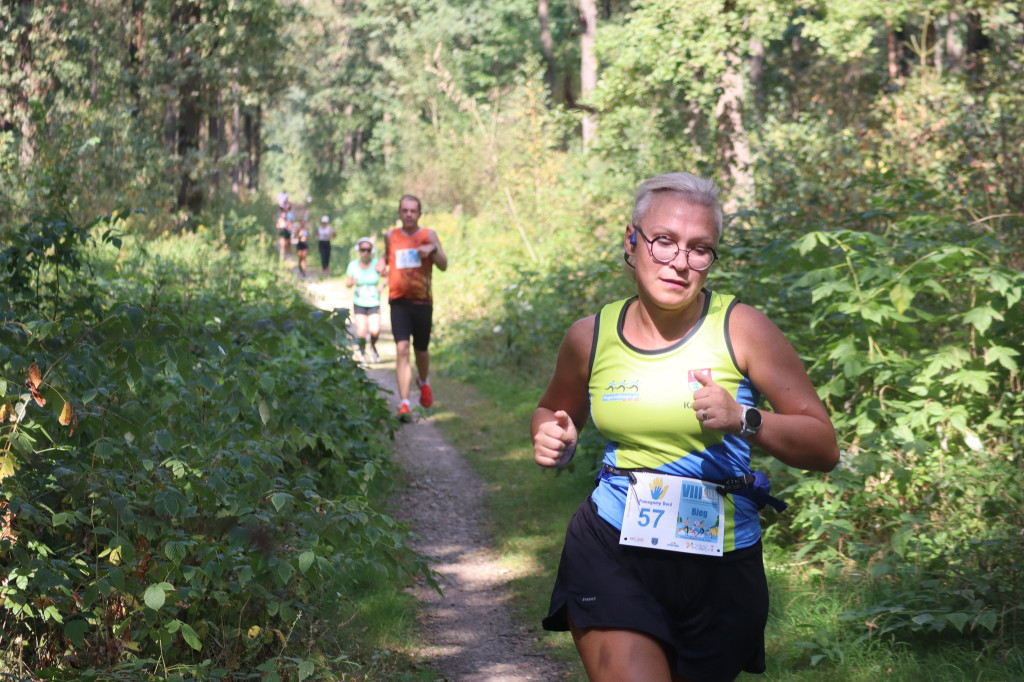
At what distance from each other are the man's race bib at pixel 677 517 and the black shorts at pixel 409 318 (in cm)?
763

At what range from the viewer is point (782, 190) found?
9.61 m

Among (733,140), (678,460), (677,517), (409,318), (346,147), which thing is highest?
(346,147)

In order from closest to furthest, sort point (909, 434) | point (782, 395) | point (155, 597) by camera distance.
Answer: point (782, 395) → point (155, 597) → point (909, 434)

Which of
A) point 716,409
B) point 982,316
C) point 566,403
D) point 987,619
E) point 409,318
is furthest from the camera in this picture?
point 409,318

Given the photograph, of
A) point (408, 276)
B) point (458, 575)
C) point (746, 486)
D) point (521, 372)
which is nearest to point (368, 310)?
point (521, 372)

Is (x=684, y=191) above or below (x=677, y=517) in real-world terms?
above

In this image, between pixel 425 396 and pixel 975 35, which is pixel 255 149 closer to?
pixel 975 35

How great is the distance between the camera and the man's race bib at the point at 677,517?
269cm

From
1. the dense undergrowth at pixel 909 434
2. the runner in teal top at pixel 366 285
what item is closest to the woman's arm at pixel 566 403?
the dense undergrowth at pixel 909 434

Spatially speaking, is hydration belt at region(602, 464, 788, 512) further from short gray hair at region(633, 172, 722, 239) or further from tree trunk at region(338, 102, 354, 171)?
tree trunk at region(338, 102, 354, 171)

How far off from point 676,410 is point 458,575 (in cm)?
414

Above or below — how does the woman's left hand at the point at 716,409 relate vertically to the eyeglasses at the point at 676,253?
below

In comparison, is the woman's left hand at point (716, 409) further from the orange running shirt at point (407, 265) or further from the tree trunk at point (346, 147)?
the tree trunk at point (346, 147)

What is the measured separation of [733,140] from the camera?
1134 cm
